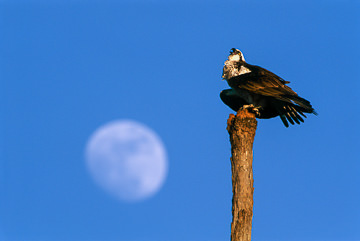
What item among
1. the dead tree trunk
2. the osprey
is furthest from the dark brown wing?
the dead tree trunk

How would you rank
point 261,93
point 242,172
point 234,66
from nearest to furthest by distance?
point 242,172 → point 261,93 → point 234,66

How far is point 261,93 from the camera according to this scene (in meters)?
8.30

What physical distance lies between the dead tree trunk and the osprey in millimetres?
1043

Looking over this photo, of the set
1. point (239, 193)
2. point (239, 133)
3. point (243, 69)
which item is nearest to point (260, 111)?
point (243, 69)

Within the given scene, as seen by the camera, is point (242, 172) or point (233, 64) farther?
point (233, 64)

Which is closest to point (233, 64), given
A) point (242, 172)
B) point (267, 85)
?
point (267, 85)

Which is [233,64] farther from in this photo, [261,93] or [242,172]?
[242,172]

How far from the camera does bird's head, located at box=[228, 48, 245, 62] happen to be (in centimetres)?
940

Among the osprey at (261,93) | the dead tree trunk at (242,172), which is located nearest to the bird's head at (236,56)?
the osprey at (261,93)

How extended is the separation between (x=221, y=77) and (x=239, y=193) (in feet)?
10.6

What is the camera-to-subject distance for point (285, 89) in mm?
8414

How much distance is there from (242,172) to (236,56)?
3543mm

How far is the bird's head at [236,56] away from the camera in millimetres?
9398

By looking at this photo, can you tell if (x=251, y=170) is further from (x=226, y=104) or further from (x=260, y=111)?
(x=226, y=104)
